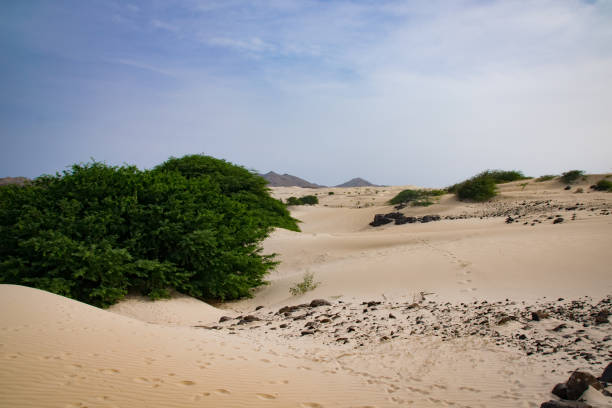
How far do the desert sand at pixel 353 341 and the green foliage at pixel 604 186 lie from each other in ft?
49.1

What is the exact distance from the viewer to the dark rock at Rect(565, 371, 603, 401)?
11.4ft

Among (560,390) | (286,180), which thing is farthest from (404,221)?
(286,180)

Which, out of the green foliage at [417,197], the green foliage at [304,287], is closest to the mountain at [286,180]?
the green foliage at [417,197]

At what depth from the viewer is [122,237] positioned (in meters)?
9.65

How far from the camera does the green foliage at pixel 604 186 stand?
23425mm

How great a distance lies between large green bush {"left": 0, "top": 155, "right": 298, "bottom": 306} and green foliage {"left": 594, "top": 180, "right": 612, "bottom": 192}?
72.5 ft

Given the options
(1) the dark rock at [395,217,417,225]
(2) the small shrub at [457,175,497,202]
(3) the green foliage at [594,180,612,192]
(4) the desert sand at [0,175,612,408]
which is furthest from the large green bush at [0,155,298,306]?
(3) the green foliage at [594,180,612,192]

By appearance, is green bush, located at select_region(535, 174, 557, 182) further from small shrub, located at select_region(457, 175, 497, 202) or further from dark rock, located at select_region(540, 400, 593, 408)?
dark rock, located at select_region(540, 400, 593, 408)

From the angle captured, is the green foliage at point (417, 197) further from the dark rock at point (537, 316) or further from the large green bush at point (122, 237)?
the dark rock at point (537, 316)

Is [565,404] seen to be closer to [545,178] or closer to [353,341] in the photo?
[353,341]

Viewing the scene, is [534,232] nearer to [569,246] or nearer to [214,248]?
[569,246]

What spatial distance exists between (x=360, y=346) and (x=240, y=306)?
5.80 meters

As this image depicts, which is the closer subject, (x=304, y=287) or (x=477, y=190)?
(x=304, y=287)

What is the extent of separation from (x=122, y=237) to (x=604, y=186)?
85.4 feet
